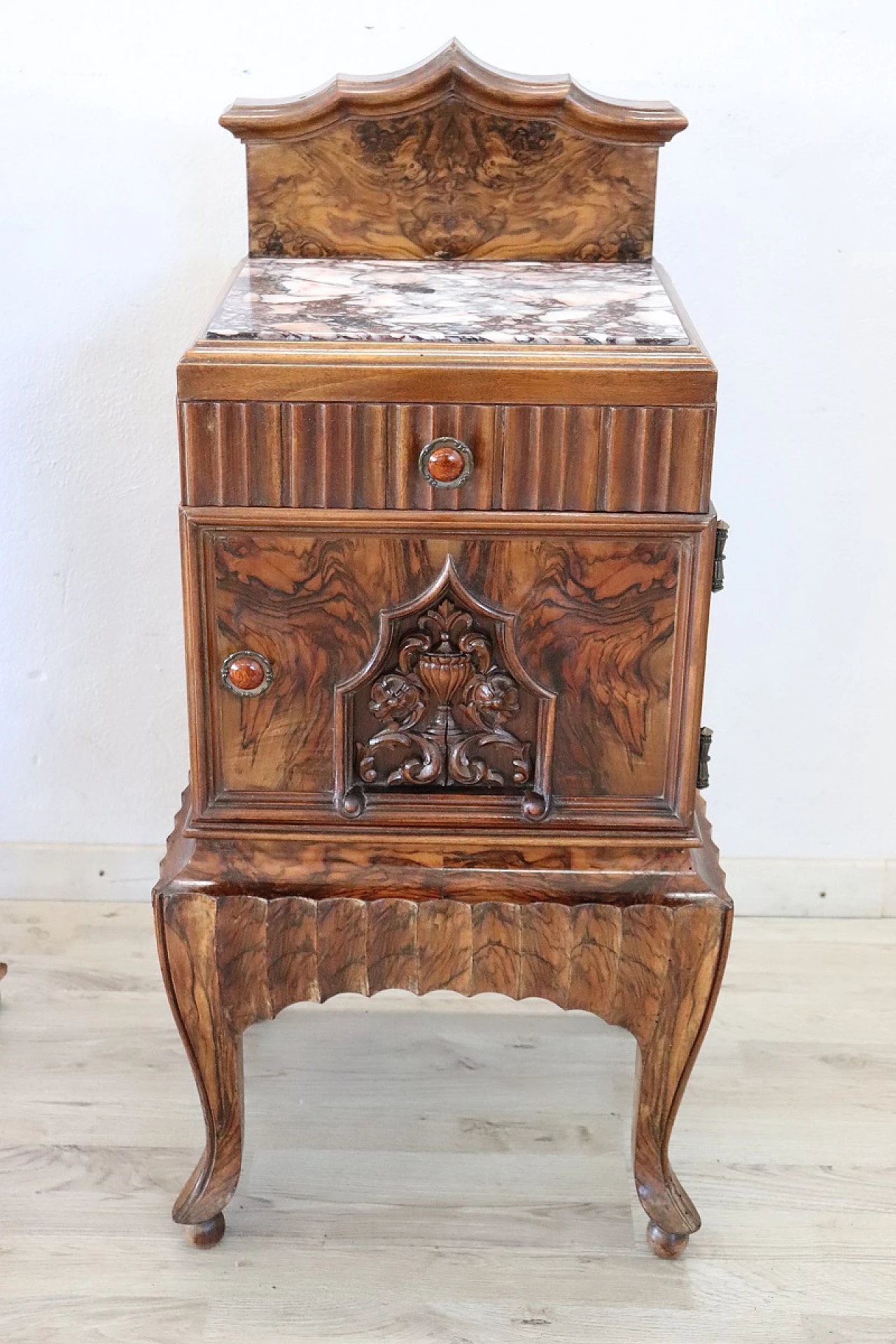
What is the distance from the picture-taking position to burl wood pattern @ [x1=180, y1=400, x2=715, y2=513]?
1.17 m

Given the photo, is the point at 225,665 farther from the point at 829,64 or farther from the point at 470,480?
the point at 829,64

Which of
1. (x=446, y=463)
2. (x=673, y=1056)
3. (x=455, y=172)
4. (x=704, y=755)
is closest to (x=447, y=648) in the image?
(x=446, y=463)

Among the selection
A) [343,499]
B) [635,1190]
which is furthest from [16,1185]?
[343,499]

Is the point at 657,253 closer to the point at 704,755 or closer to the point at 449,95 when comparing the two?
the point at 449,95

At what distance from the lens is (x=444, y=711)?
1.27 metres

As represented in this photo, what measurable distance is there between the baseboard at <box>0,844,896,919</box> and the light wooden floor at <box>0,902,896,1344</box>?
6cm

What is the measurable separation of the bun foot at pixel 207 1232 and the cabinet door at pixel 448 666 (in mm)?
448

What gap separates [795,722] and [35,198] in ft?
3.76

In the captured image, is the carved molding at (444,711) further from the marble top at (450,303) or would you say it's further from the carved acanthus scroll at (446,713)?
the marble top at (450,303)

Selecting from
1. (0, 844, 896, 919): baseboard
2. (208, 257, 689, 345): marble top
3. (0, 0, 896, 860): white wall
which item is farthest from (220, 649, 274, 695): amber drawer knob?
(0, 844, 896, 919): baseboard

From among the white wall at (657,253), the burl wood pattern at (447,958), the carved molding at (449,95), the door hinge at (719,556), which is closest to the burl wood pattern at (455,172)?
the carved molding at (449,95)

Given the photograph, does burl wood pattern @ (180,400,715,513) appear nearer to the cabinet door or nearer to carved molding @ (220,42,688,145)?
the cabinet door

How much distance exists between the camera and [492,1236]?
1.49m

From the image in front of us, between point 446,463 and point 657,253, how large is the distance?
0.69m
